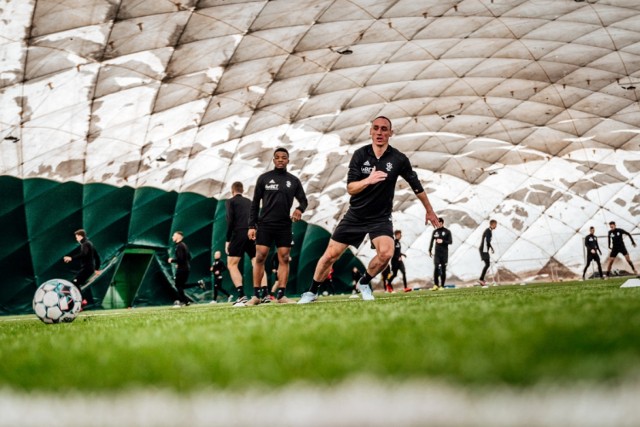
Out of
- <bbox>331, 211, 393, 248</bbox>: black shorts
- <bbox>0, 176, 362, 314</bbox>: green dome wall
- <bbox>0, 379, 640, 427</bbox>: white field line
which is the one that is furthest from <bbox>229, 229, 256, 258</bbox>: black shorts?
<bbox>0, 176, 362, 314</bbox>: green dome wall

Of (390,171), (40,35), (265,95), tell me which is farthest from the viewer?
(265,95)

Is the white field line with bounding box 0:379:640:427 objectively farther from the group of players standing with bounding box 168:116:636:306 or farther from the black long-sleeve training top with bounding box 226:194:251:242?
the black long-sleeve training top with bounding box 226:194:251:242

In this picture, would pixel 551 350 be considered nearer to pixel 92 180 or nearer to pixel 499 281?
pixel 92 180

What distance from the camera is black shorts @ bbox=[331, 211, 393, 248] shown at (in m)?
8.93

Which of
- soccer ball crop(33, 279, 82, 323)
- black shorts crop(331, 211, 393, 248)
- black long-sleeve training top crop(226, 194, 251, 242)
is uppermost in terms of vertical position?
black long-sleeve training top crop(226, 194, 251, 242)

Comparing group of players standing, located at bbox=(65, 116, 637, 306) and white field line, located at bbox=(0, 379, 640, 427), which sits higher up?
group of players standing, located at bbox=(65, 116, 637, 306)

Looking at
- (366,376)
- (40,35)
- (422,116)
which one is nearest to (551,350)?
(366,376)

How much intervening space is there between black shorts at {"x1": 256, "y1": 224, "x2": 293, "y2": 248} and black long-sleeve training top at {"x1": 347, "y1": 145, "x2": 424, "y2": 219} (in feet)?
8.53

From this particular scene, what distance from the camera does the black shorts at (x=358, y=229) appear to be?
8.93 m

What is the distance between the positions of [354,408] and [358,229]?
24.2 feet

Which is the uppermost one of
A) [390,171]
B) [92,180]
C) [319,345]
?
[92,180]

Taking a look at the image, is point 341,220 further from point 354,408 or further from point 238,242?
point 354,408

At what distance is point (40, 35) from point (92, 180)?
8.56 m

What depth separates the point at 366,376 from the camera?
2.06 m
